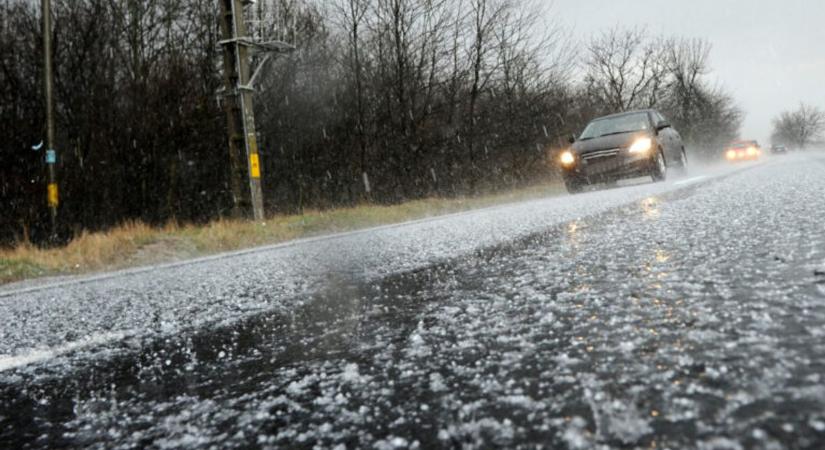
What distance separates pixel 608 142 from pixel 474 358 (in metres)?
10.4

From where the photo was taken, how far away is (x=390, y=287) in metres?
2.91

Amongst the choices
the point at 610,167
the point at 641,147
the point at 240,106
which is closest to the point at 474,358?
the point at 610,167

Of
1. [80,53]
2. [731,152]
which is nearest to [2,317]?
[80,53]

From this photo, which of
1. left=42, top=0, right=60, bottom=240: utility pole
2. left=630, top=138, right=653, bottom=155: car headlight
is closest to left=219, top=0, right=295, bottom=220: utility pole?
left=42, top=0, right=60, bottom=240: utility pole

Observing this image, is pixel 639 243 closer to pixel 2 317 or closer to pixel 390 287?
pixel 390 287

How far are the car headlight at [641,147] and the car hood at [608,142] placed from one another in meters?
0.10

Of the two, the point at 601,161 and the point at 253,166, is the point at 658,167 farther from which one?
the point at 253,166

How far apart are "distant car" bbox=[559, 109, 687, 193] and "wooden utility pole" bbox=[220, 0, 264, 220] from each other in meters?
6.22

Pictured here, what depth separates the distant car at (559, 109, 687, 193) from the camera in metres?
10.9

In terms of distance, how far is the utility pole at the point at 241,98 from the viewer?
1204cm

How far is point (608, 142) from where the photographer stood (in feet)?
36.3

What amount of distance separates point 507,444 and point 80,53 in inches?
773

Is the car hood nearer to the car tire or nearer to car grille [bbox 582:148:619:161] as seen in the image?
car grille [bbox 582:148:619:161]

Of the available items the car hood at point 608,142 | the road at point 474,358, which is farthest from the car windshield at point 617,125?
the road at point 474,358
